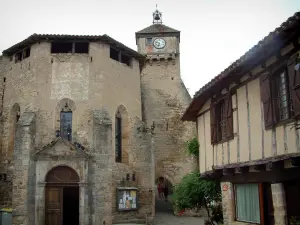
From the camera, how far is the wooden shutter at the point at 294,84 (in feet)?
26.0

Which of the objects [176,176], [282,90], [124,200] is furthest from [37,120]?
[282,90]

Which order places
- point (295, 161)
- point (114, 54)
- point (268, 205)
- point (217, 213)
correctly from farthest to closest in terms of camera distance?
point (114, 54) < point (217, 213) < point (268, 205) < point (295, 161)

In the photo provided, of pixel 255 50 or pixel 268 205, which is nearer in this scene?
pixel 255 50

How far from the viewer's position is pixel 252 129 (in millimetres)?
10031

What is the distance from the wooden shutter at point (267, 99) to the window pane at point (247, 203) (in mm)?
2217

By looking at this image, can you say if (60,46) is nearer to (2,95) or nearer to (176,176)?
(2,95)

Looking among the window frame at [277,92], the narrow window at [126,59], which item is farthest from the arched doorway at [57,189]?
the window frame at [277,92]

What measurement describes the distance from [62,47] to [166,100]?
10.6 m

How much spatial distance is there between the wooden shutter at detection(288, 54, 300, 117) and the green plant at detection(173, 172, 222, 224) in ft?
24.9

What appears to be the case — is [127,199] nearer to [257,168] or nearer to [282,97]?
[257,168]

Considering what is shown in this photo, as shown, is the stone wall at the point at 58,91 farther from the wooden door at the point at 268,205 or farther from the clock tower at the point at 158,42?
the wooden door at the point at 268,205

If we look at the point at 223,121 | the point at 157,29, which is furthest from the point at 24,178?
the point at 157,29

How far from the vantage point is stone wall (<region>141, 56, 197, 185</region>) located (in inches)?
1153

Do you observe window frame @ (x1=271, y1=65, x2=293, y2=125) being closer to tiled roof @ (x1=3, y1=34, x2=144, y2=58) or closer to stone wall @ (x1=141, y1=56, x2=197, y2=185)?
tiled roof @ (x1=3, y1=34, x2=144, y2=58)
